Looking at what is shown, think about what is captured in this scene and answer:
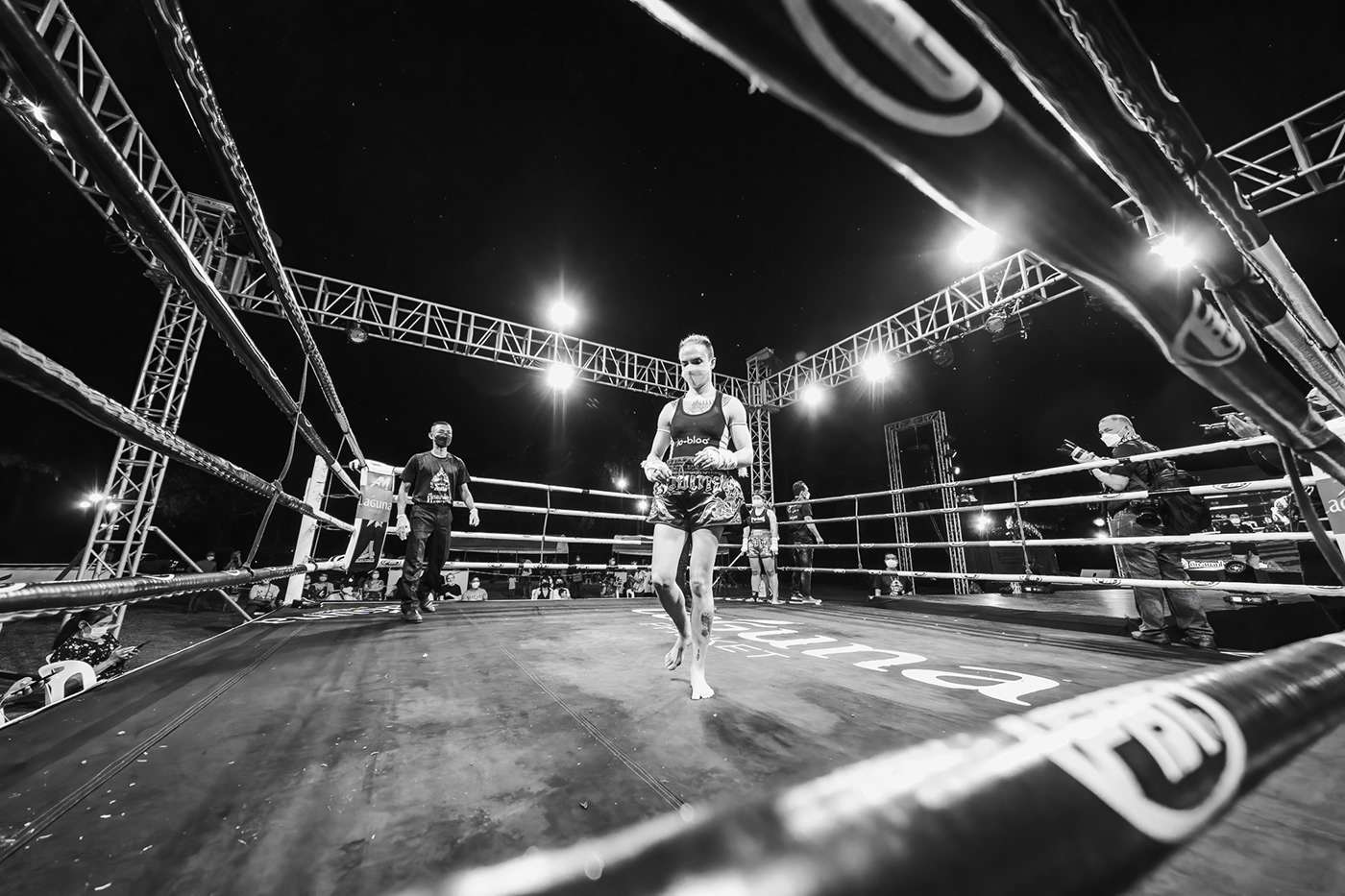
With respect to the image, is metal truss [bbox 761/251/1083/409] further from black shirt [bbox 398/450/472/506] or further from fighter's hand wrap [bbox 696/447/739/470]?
black shirt [bbox 398/450/472/506]

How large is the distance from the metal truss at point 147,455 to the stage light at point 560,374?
200 inches

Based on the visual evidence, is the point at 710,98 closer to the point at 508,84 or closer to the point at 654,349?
the point at 508,84

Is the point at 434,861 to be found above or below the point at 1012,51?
below

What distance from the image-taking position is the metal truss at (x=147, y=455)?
5.53 meters

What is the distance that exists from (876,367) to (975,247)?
2557 mm

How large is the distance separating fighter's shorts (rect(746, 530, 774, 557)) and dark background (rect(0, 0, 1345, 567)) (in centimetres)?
509

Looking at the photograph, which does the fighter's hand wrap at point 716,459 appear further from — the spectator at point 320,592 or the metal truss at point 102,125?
the spectator at point 320,592

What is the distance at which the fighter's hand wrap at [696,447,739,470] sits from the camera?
2.30 metres

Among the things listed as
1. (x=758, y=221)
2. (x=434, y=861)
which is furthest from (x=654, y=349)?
(x=434, y=861)

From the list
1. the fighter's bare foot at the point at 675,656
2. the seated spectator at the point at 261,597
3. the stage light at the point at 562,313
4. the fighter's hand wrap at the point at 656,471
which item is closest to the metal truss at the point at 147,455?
the seated spectator at the point at 261,597

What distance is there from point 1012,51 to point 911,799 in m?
0.72

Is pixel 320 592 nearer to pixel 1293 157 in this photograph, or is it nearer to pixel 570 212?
pixel 570 212

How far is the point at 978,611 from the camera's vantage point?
4.62 metres

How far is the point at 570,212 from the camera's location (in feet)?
26.7
